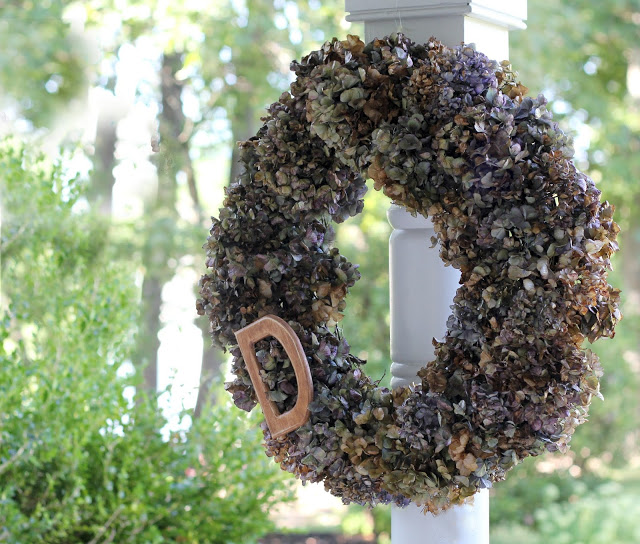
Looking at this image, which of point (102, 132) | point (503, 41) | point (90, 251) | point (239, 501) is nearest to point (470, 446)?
point (503, 41)

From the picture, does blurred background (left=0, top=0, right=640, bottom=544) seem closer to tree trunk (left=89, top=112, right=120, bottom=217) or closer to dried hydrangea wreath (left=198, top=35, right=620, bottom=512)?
tree trunk (left=89, top=112, right=120, bottom=217)

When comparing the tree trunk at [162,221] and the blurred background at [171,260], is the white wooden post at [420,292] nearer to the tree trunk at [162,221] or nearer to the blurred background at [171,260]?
the blurred background at [171,260]

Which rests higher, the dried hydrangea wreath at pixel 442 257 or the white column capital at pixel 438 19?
the white column capital at pixel 438 19

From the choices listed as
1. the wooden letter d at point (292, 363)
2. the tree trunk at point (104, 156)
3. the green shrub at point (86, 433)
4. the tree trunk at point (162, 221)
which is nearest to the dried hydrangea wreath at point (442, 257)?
the wooden letter d at point (292, 363)

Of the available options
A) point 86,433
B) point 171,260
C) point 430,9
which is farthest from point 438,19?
point 171,260

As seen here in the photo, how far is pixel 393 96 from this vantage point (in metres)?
1.15

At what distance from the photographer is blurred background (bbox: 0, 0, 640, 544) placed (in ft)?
6.59

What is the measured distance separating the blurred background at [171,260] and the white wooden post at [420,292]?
2.75ft

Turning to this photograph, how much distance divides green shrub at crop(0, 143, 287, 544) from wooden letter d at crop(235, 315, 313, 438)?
0.81 m

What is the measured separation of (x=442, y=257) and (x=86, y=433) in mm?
1128

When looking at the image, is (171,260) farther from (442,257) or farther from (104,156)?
(442,257)

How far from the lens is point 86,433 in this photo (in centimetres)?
188

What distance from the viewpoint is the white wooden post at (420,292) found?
1271 millimetres

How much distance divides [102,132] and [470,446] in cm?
304
